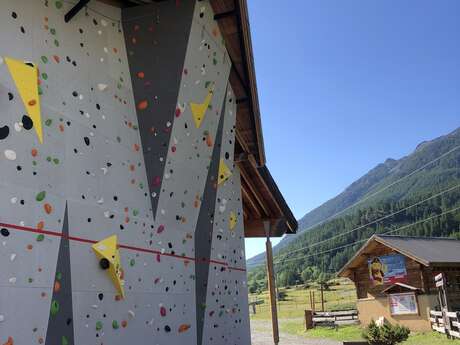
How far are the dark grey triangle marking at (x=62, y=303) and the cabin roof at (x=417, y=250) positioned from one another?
56.2 feet

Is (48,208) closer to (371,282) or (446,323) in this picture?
(446,323)

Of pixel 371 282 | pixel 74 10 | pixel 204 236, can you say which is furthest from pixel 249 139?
pixel 371 282

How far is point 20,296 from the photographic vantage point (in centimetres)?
382

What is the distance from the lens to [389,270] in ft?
68.6

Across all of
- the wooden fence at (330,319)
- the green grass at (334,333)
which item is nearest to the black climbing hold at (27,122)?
the green grass at (334,333)

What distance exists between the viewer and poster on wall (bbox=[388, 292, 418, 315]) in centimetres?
1945

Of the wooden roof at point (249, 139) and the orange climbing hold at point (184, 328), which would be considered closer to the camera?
the orange climbing hold at point (184, 328)

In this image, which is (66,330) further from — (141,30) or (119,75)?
(141,30)

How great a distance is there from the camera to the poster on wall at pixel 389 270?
2061 cm

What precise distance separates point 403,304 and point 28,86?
63.1 feet

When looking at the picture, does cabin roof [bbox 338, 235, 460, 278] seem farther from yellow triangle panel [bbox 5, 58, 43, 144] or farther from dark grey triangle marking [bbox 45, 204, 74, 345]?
yellow triangle panel [bbox 5, 58, 43, 144]

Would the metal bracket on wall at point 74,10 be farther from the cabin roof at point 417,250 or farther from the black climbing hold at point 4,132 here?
the cabin roof at point 417,250

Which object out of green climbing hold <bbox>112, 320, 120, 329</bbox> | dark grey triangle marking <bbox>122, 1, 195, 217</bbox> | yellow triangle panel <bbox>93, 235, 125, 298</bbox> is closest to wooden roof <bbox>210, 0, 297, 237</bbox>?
dark grey triangle marking <bbox>122, 1, 195, 217</bbox>

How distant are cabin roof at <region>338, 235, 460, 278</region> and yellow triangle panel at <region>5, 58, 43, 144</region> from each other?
57.8ft
